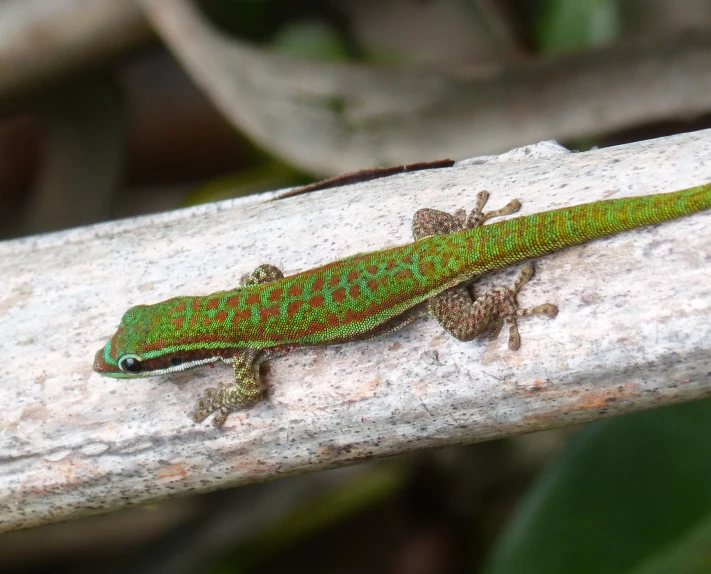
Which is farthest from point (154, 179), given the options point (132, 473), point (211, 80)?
point (132, 473)

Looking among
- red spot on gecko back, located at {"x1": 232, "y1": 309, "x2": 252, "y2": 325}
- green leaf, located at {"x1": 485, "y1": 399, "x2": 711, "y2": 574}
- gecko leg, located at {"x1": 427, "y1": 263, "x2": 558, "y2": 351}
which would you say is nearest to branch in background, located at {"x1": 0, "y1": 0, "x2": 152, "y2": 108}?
red spot on gecko back, located at {"x1": 232, "y1": 309, "x2": 252, "y2": 325}

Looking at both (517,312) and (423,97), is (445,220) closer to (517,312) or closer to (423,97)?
(517,312)

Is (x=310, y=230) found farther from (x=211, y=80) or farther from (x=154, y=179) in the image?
(x=154, y=179)

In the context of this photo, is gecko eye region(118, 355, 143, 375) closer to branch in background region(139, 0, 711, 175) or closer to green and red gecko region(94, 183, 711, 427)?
green and red gecko region(94, 183, 711, 427)

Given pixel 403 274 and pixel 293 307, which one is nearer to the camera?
pixel 403 274

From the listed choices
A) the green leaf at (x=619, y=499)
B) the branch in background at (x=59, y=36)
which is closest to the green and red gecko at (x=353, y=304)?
the green leaf at (x=619, y=499)

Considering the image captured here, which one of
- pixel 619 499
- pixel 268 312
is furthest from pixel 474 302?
pixel 619 499
